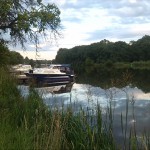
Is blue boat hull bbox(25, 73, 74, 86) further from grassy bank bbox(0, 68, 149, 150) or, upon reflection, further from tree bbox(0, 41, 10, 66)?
grassy bank bbox(0, 68, 149, 150)

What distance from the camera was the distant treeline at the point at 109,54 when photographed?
4706 inches

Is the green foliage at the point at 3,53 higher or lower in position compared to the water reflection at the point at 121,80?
higher

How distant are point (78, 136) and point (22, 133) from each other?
149 centimetres

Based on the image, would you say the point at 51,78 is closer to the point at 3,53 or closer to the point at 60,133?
the point at 3,53

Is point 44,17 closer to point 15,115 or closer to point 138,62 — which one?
point 15,115

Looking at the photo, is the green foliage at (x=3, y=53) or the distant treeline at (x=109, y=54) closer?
the green foliage at (x=3, y=53)

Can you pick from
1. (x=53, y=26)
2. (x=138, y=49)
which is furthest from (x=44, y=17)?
(x=138, y=49)

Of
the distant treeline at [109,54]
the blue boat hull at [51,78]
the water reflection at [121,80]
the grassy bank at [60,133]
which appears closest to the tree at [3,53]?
the water reflection at [121,80]

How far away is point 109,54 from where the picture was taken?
420 feet

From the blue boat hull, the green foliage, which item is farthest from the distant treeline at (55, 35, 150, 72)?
the green foliage

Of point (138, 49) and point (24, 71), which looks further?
point (138, 49)

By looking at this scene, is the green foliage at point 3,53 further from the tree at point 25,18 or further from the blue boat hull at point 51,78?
the blue boat hull at point 51,78

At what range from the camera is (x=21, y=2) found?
64.1 feet

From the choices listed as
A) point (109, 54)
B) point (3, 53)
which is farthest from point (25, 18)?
point (109, 54)
